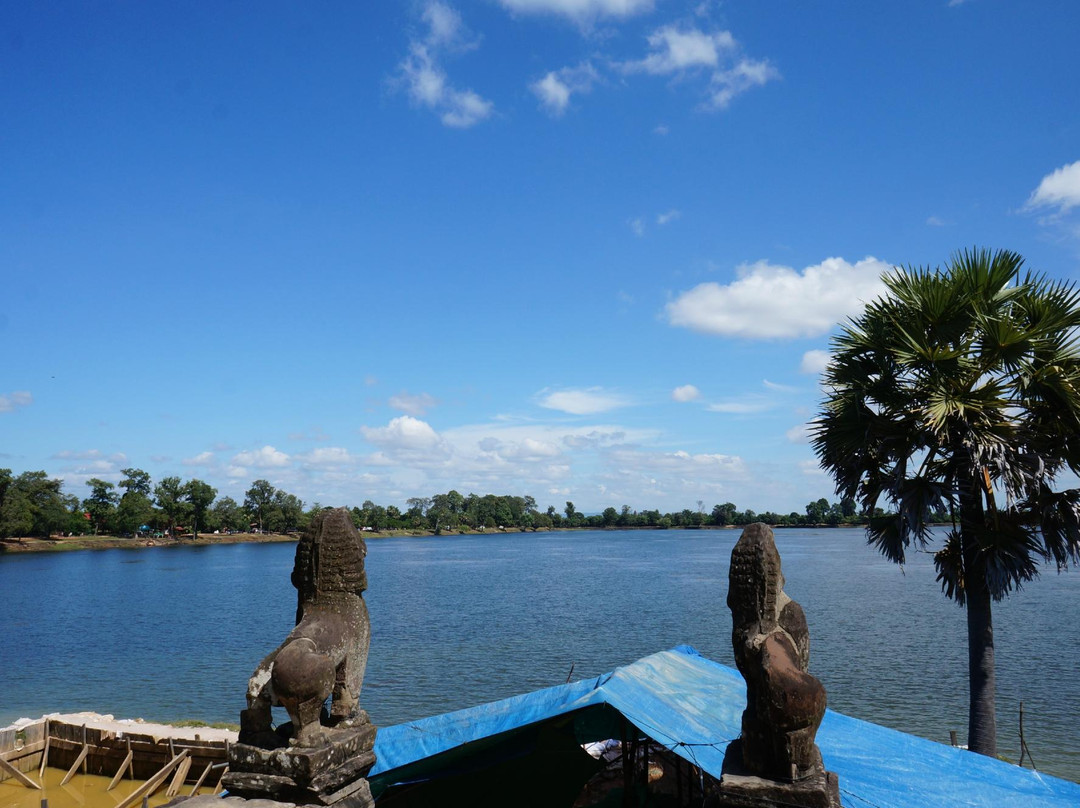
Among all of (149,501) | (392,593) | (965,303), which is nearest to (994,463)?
(965,303)

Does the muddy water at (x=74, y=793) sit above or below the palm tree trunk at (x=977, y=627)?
below

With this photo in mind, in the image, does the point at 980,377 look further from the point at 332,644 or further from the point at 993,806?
the point at 332,644

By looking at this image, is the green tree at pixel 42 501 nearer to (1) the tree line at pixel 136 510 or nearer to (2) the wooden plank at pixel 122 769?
(1) the tree line at pixel 136 510

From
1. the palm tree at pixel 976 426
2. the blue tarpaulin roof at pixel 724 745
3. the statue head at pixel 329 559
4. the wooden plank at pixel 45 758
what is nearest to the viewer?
the statue head at pixel 329 559

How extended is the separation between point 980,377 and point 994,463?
50.5 inches

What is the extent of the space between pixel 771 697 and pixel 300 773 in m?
3.21

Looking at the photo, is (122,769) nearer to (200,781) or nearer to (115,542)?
(200,781)

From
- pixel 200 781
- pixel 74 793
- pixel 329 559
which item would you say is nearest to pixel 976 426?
pixel 329 559

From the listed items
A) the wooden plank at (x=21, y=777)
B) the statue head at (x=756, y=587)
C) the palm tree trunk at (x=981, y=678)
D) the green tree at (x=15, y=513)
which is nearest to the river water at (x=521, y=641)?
the palm tree trunk at (x=981, y=678)

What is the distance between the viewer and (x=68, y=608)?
49.2 meters

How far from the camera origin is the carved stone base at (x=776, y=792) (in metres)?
4.34

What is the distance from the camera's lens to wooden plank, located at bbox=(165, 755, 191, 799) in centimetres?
1301

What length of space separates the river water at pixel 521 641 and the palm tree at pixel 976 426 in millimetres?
8654

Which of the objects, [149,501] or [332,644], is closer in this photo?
[332,644]
